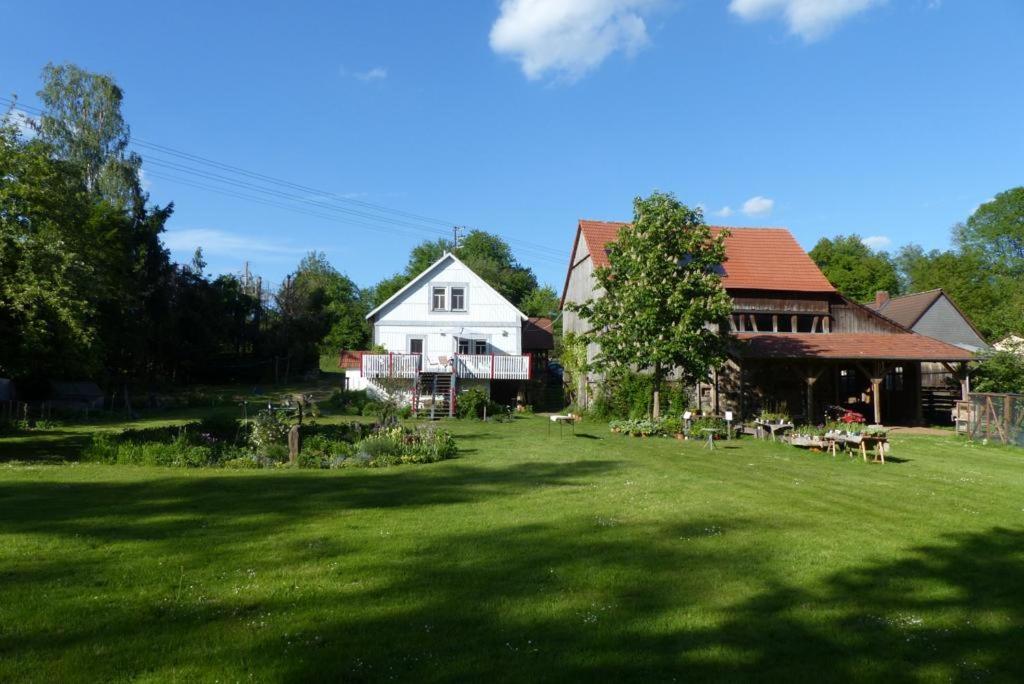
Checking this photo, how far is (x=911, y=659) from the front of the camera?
16.6 feet

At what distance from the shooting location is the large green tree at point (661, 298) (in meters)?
23.5

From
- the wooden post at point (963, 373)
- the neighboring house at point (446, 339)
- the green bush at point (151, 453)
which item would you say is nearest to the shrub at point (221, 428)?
the green bush at point (151, 453)

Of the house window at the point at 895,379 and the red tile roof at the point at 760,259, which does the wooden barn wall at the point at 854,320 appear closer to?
the red tile roof at the point at 760,259

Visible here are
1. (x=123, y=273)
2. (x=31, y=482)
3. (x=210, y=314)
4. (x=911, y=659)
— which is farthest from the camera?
(x=210, y=314)

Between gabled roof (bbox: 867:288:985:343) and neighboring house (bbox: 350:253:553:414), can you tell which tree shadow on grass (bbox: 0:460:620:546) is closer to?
neighboring house (bbox: 350:253:553:414)

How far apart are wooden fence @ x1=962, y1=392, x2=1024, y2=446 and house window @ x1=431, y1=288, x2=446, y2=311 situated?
76.1 ft

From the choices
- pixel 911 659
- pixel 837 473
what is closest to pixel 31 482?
pixel 911 659

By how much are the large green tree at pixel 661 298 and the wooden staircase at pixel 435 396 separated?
8.61 meters

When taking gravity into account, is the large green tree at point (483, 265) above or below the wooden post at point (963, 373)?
above

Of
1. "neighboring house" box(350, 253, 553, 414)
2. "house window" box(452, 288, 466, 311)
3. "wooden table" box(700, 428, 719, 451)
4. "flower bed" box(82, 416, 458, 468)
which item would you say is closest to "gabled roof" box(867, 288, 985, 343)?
"neighboring house" box(350, 253, 553, 414)

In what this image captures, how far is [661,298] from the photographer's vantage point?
2388cm

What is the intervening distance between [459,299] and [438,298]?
42.4 inches

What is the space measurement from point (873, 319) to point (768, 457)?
17.2 meters

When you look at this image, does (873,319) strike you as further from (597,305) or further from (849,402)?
(597,305)
